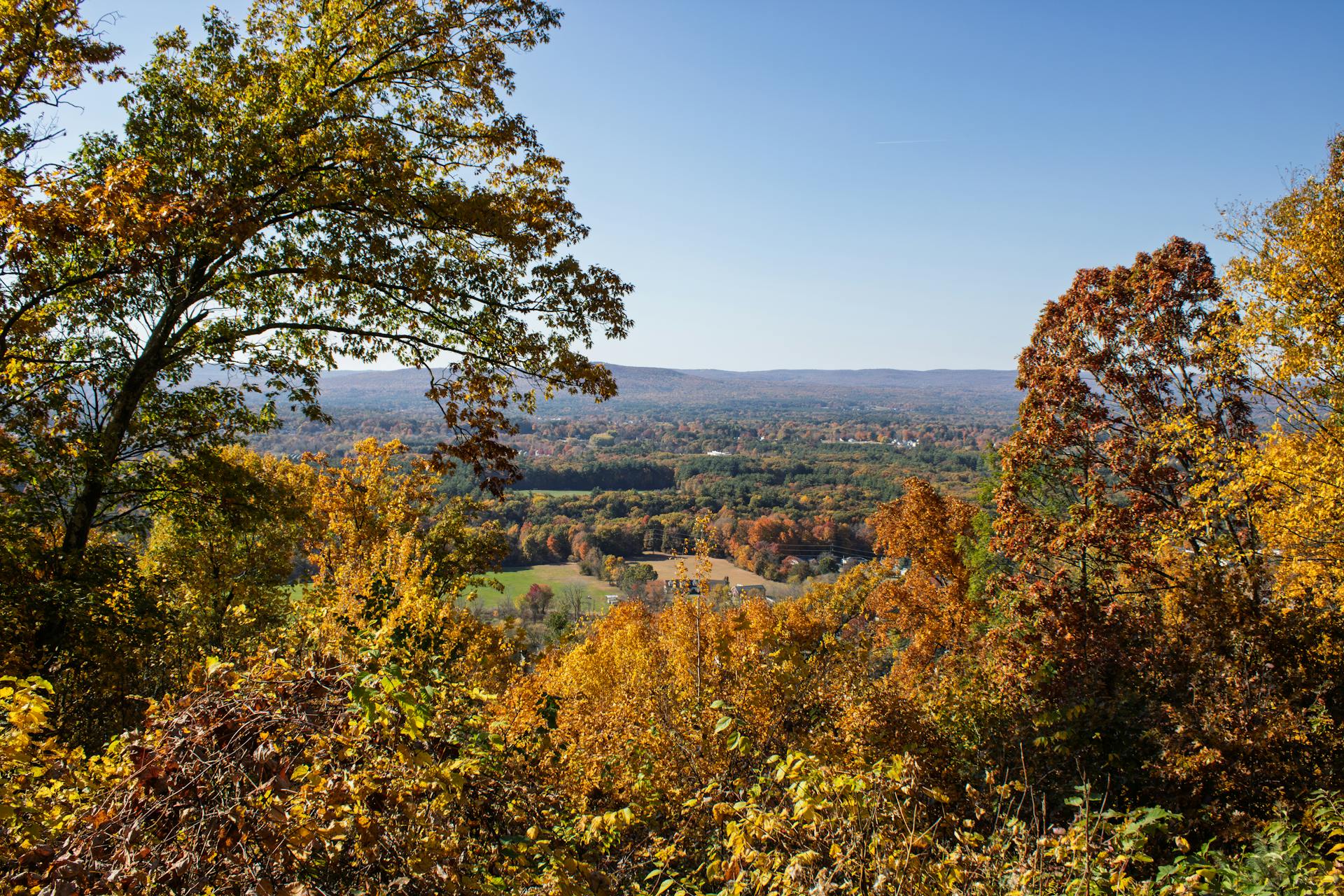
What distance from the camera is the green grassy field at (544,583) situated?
4922cm

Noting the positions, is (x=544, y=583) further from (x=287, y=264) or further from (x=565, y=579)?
(x=287, y=264)

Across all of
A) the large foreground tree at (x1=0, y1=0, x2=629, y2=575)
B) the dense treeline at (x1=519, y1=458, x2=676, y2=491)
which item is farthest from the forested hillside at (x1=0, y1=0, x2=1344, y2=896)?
the dense treeline at (x1=519, y1=458, x2=676, y2=491)

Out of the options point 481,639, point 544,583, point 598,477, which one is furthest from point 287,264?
point 598,477

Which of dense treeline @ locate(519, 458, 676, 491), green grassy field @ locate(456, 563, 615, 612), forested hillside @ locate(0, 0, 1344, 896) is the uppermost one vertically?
forested hillside @ locate(0, 0, 1344, 896)

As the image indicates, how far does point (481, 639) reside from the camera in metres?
13.0

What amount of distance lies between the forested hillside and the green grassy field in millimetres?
37226


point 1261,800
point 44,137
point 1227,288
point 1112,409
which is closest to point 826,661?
point 1261,800

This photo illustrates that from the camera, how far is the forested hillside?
2594 millimetres

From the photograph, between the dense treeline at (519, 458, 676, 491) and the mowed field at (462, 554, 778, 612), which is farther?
the dense treeline at (519, 458, 676, 491)

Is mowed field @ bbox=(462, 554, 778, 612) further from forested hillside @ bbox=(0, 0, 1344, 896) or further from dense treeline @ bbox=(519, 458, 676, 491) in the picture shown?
forested hillside @ bbox=(0, 0, 1344, 896)

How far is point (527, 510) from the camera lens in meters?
68.7

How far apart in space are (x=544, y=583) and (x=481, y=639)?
41.4 m

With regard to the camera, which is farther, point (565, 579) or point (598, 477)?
point (598, 477)

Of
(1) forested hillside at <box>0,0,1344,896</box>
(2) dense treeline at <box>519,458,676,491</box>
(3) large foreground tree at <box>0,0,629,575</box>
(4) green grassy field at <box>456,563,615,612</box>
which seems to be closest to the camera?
(1) forested hillside at <box>0,0,1344,896</box>
